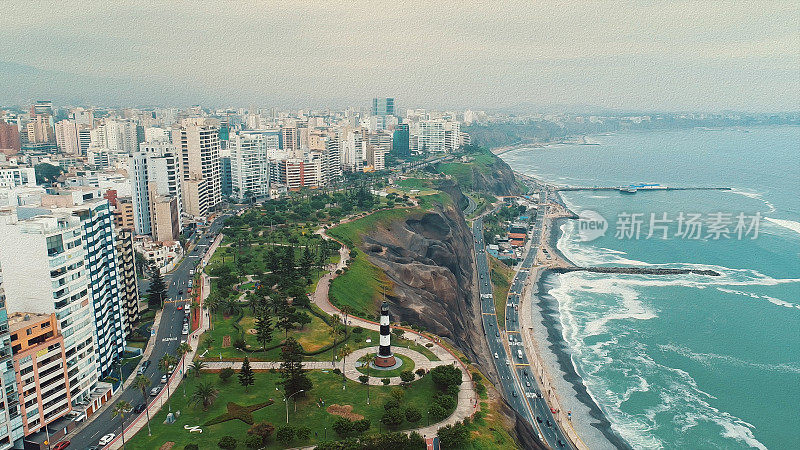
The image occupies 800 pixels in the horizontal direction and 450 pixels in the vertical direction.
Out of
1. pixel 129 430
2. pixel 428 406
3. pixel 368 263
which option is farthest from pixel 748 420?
pixel 129 430

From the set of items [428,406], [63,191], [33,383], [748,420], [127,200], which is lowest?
[748,420]

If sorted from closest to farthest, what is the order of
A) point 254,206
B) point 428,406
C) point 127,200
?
point 428,406 → point 127,200 → point 254,206

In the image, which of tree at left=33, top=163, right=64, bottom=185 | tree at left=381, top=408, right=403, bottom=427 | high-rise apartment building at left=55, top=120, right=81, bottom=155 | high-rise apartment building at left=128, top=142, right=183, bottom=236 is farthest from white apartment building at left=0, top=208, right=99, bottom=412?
high-rise apartment building at left=55, top=120, right=81, bottom=155

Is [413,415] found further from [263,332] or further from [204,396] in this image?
[263,332]

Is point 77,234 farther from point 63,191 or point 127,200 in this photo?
point 127,200

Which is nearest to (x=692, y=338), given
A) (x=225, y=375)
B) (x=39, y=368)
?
(x=225, y=375)

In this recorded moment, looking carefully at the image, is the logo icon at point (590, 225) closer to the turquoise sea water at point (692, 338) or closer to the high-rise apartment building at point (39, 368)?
the turquoise sea water at point (692, 338)
